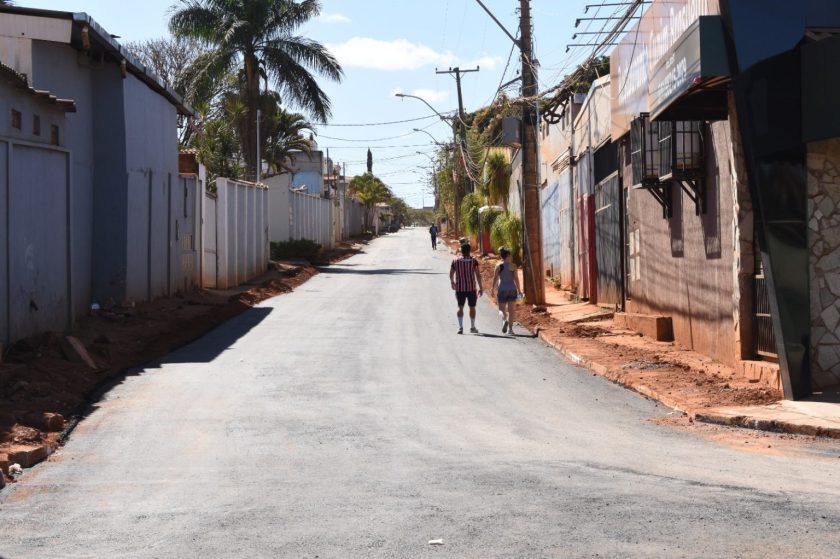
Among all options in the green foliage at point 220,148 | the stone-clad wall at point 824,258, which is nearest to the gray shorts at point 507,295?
the stone-clad wall at point 824,258

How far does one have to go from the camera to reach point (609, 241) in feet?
79.1

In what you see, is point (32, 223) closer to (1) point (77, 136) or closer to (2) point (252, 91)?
(1) point (77, 136)

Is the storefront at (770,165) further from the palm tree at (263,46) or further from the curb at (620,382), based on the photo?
the palm tree at (263,46)

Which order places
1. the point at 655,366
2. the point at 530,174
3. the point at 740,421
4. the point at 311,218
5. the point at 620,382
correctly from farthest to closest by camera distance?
1. the point at 311,218
2. the point at 530,174
3. the point at 655,366
4. the point at 620,382
5. the point at 740,421

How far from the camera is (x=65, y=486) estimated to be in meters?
8.46

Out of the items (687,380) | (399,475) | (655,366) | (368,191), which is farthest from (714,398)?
(368,191)

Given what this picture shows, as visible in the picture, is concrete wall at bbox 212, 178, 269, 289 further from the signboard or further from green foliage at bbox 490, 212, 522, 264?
the signboard

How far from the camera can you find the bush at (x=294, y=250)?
1858 inches

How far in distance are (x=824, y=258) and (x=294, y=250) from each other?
120ft

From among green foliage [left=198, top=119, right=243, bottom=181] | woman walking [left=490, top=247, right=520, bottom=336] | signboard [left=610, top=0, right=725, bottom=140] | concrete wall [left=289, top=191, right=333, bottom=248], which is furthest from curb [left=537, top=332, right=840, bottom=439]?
green foliage [left=198, top=119, right=243, bottom=181]

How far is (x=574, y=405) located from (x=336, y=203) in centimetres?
6800

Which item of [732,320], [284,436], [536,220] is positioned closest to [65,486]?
[284,436]

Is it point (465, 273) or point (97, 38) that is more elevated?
point (97, 38)

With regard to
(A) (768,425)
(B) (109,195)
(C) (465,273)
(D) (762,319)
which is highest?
(B) (109,195)
